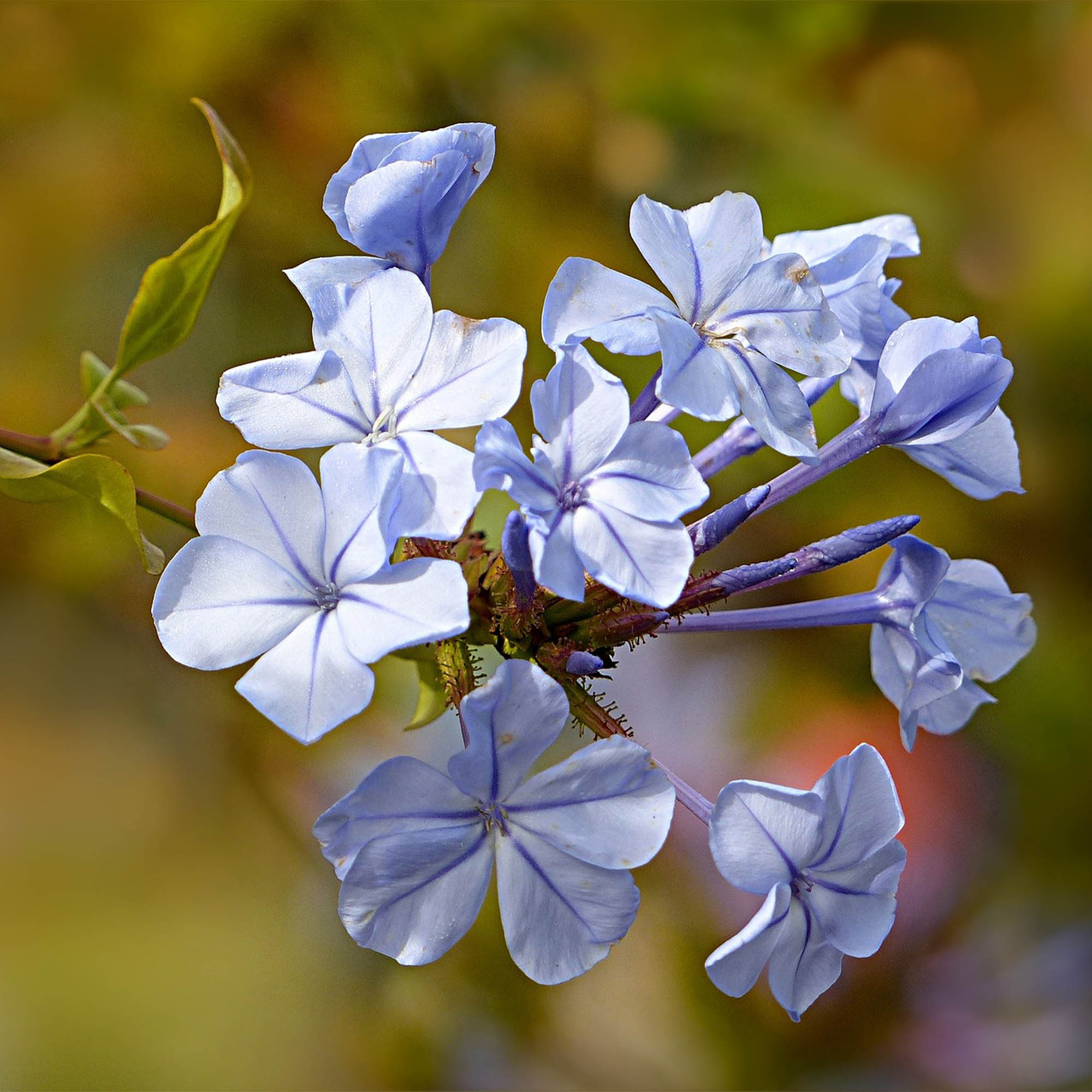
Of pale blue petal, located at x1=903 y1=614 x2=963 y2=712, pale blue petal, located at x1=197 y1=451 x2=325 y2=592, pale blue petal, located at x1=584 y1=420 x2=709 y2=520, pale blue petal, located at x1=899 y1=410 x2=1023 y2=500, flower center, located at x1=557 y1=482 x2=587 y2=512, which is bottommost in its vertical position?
pale blue petal, located at x1=903 y1=614 x2=963 y2=712

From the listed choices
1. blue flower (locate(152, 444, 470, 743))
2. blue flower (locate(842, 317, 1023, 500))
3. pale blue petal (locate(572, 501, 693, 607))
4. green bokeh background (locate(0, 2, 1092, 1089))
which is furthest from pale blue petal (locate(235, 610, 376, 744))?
green bokeh background (locate(0, 2, 1092, 1089))

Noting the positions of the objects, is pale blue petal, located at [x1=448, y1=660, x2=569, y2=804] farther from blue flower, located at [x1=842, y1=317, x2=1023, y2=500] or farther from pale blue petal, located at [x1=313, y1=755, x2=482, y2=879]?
blue flower, located at [x1=842, y1=317, x2=1023, y2=500]

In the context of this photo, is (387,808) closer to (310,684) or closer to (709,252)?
(310,684)

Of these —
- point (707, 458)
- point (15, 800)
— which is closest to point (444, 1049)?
point (15, 800)

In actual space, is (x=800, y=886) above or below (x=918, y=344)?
below

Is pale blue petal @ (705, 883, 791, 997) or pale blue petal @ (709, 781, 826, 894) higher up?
pale blue petal @ (709, 781, 826, 894)

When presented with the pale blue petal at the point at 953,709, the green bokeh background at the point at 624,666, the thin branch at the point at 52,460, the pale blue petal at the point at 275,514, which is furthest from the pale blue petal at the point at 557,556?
the green bokeh background at the point at 624,666

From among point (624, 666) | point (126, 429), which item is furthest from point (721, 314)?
point (624, 666)

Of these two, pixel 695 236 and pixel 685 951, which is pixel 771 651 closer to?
pixel 685 951
